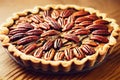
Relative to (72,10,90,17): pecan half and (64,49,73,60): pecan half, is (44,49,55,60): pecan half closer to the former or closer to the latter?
(64,49,73,60): pecan half

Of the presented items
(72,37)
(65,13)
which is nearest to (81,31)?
(72,37)

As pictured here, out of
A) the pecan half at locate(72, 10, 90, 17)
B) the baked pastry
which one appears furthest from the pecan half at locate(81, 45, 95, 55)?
the pecan half at locate(72, 10, 90, 17)

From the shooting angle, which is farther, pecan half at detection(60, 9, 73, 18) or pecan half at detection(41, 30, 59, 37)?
pecan half at detection(60, 9, 73, 18)

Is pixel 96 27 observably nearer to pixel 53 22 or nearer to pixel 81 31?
pixel 81 31

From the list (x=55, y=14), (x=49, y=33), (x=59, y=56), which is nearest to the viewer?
Answer: (x=59, y=56)

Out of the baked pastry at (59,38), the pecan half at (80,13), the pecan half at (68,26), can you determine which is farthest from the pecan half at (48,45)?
the pecan half at (80,13)

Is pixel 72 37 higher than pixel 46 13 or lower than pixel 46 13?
lower

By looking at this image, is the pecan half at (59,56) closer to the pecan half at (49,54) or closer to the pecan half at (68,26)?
the pecan half at (49,54)

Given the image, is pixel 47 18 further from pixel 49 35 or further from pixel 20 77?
pixel 20 77

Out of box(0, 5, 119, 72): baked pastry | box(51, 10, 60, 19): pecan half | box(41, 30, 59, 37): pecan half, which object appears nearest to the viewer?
box(0, 5, 119, 72): baked pastry
